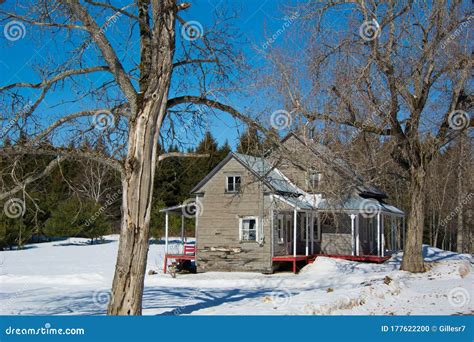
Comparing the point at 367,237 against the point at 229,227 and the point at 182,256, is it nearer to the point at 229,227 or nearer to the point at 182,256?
the point at 229,227

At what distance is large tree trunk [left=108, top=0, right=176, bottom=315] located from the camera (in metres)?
9.19

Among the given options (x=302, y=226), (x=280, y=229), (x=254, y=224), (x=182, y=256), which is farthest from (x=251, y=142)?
(x=302, y=226)

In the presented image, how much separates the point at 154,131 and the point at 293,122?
291 inches

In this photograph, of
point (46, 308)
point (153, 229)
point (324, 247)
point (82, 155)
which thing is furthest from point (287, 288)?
point (153, 229)

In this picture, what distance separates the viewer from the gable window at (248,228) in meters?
28.6

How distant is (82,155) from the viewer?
30.9ft

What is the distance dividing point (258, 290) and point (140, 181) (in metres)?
11.9

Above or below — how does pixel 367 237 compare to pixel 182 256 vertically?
above

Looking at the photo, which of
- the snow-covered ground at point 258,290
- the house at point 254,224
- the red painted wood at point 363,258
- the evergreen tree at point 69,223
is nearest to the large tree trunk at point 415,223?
the snow-covered ground at point 258,290

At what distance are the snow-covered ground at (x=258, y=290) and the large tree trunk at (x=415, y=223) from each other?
21.3 inches

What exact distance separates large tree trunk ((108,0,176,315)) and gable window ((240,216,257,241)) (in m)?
19.3

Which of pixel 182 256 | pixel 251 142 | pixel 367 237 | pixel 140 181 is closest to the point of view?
pixel 140 181

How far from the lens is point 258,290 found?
2020 centimetres

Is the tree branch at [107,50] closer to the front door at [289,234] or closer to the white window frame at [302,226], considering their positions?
the front door at [289,234]
